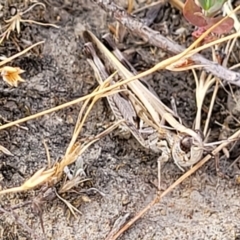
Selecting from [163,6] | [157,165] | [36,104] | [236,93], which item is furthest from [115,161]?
[163,6]

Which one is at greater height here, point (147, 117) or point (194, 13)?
point (194, 13)

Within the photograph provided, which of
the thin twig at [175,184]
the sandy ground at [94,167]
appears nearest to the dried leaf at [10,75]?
the sandy ground at [94,167]

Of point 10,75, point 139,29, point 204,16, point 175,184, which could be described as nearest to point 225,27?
point 204,16

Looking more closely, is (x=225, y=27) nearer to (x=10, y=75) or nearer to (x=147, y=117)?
(x=147, y=117)

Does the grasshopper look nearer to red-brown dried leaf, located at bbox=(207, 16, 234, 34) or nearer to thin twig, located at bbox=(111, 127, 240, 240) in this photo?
thin twig, located at bbox=(111, 127, 240, 240)

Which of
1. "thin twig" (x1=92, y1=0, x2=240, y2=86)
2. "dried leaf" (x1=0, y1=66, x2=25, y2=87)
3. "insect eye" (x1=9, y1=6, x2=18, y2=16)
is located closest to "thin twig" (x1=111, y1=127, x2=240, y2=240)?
"thin twig" (x1=92, y1=0, x2=240, y2=86)

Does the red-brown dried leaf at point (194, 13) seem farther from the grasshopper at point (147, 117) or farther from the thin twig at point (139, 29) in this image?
the grasshopper at point (147, 117)
